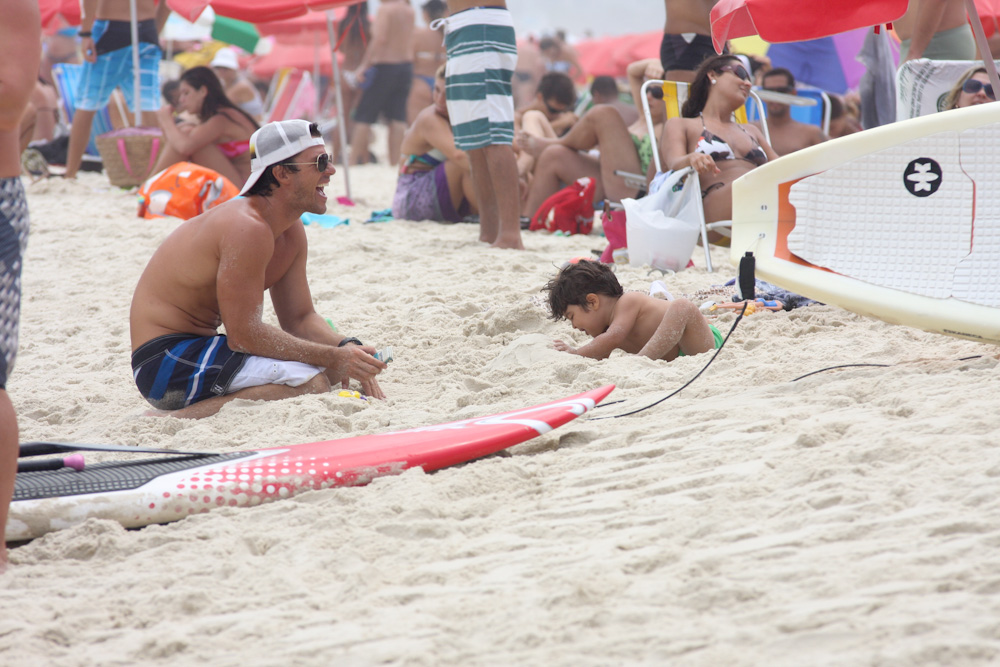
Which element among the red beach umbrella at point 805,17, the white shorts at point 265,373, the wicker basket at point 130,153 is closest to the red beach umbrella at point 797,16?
the red beach umbrella at point 805,17

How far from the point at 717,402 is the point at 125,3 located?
7.22 metres

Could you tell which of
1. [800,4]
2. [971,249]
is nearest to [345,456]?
[971,249]

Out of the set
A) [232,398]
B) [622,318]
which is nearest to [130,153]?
[232,398]

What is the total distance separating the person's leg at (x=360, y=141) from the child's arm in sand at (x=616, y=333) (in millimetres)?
9270

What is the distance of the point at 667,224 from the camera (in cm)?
478

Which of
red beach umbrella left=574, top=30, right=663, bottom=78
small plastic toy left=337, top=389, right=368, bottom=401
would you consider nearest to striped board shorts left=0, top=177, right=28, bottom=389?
small plastic toy left=337, top=389, right=368, bottom=401

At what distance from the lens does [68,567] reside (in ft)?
6.70

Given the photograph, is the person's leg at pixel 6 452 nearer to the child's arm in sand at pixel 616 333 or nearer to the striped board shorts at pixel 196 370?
the striped board shorts at pixel 196 370

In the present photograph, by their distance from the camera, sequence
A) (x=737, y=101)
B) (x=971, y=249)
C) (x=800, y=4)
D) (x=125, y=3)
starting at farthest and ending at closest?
1. (x=125, y=3)
2. (x=737, y=101)
3. (x=800, y=4)
4. (x=971, y=249)

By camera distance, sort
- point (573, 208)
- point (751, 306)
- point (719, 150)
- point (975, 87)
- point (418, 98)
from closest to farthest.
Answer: point (751, 306), point (975, 87), point (719, 150), point (573, 208), point (418, 98)

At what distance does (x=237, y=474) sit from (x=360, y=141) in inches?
419

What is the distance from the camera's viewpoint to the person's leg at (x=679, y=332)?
3346 mm

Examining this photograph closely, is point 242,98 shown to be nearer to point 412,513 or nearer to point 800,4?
point 800,4

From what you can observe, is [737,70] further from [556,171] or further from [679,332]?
[679,332]
